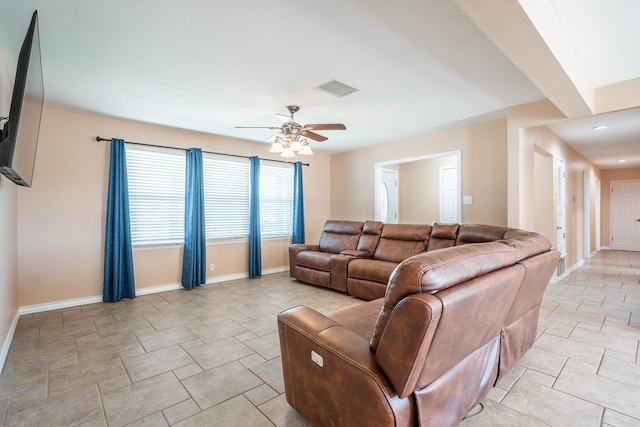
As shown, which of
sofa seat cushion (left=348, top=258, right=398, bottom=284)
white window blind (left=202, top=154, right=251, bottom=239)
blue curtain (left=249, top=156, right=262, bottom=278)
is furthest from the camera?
blue curtain (left=249, top=156, right=262, bottom=278)

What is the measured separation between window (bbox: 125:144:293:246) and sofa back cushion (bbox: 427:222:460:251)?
288 cm

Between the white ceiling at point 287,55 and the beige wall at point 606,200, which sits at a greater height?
the white ceiling at point 287,55

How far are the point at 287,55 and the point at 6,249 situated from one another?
9.91 ft

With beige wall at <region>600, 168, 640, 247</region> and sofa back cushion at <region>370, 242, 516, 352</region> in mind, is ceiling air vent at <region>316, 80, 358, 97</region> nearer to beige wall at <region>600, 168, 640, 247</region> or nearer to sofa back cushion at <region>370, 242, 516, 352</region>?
sofa back cushion at <region>370, 242, 516, 352</region>

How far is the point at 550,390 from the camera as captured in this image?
1909 mm

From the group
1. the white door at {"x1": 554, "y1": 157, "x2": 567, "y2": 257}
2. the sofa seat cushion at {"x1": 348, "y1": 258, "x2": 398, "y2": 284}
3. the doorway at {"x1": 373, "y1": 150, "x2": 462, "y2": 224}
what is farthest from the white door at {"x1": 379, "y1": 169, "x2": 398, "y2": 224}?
the white door at {"x1": 554, "y1": 157, "x2": 567, "y2": 257}

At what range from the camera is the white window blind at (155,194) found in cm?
415

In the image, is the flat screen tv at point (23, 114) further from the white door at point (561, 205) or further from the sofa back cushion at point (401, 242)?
the white door at point (561, 205)

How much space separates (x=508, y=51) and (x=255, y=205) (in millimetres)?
4132

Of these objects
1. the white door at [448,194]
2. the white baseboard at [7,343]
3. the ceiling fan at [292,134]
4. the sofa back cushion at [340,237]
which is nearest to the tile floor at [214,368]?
the white baseboard at [7,343]

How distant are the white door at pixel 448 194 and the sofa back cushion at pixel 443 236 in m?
2.58

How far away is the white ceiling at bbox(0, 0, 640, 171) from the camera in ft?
6.23

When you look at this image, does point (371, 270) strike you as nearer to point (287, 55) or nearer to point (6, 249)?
point (287, 55)

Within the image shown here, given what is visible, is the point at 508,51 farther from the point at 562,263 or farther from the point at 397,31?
the point at 562,263
